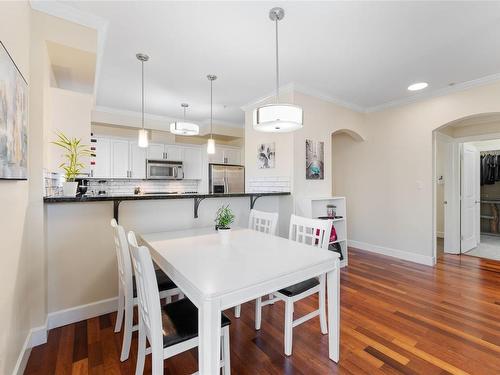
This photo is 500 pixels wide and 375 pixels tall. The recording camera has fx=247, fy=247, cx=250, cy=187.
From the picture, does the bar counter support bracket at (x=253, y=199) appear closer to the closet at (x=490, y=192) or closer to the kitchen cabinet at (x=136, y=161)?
the kitchen cabinet at (x=136, y=161)

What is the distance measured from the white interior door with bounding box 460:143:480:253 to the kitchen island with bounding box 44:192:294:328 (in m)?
4.42

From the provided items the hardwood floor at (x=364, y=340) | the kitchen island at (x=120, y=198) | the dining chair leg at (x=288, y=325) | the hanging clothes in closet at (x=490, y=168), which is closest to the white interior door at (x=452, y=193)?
the hardwood floor at (x=364, y=340)

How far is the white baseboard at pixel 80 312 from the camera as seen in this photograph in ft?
6.57

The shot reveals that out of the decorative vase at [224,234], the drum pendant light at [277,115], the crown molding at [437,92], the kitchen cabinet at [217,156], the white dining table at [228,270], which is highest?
the crown molding at [437,92]

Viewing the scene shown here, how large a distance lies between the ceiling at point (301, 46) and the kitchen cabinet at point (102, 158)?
1110 mm

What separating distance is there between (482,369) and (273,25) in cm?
286

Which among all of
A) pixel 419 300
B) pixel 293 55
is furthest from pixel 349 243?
pixel 293 55

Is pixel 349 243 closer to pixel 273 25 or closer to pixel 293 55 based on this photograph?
pixel 293 55

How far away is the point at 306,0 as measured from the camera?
70.1 inches

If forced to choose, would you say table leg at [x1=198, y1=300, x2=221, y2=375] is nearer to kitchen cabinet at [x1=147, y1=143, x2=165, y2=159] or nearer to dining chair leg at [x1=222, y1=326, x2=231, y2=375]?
dining chair leg at [x1=222, y1=326, x2=231, y2=375]

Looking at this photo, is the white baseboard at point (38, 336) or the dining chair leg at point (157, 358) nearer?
the dining chair leg at point (157, 358)

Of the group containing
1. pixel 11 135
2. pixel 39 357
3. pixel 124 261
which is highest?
pixel 11 135

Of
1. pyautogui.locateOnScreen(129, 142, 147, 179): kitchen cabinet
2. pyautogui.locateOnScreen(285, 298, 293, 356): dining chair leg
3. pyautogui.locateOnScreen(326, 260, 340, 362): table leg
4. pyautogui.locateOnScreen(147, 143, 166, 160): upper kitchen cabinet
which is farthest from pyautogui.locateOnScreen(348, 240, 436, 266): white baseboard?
pyautogui.locateOnScreen(129, 142, 147, 179): kitchen cabinet

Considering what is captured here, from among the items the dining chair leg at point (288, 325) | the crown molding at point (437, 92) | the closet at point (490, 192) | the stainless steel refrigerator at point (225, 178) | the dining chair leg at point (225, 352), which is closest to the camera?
the dining chair leg at point (225, 352)
